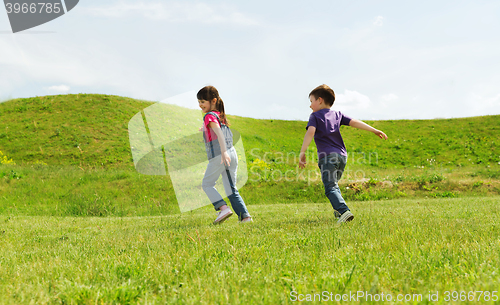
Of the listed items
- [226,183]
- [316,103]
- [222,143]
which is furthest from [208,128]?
[316,103]

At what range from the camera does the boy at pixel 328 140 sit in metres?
5.18

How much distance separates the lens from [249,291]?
1968mm

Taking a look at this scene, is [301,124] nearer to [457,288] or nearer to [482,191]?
[482,191]

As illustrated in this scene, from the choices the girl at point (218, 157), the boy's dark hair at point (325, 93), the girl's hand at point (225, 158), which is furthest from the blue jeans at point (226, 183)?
the boy's dark hair at point (325, 93)

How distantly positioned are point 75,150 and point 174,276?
70.6 ft

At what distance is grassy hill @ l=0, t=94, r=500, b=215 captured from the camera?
44.2 feet

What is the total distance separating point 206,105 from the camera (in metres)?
5.94

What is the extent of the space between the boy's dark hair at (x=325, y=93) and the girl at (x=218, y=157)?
1931 millimetres

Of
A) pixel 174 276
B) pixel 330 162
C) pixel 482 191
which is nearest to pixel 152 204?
pixel 330 162

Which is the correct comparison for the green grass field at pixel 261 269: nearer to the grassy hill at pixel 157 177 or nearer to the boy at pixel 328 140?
the boy at pixel 328 140

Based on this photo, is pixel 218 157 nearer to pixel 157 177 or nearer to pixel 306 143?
pixel 306 143

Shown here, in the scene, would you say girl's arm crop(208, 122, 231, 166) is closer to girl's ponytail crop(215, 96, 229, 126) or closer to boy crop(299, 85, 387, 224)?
girl's ponytail crop(215, 96, 229, 126)

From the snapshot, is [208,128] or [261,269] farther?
[208,128]

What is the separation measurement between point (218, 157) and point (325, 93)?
2.45 metres
